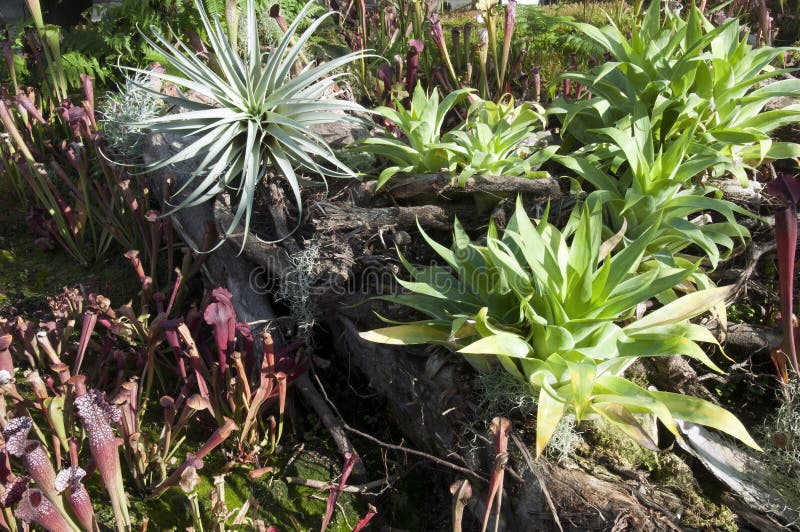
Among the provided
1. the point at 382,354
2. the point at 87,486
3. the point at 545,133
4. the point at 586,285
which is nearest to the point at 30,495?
the point at 87,486

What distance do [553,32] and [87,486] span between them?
4.53 metres

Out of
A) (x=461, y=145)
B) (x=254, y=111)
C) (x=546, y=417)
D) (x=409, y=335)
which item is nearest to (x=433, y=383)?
(x=409, y=335)

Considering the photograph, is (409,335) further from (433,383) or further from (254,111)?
(254,111)

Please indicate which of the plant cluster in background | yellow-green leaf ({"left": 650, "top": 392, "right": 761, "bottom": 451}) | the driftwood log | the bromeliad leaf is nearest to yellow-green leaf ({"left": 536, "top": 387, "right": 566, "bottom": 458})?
the driftwood log

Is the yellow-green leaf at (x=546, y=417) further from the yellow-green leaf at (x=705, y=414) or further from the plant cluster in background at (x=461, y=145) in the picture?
the plant cluster in background at (x=461, y=145)

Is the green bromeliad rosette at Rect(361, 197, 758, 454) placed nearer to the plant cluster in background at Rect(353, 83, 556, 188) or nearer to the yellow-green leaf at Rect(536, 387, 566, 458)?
the yellow-green leaf at Rect(536, 387, 566, 458)

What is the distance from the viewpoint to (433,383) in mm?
2312

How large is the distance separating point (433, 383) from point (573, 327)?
0.64 metres

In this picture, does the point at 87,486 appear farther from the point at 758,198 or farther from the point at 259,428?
the point at 758,198

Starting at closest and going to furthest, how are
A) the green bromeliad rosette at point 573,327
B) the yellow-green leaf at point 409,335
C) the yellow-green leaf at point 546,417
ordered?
the yellow-green leaf at point 546,417
the green bromeliad rosette at point 573,327
the yellow-green leaf at point 409,335

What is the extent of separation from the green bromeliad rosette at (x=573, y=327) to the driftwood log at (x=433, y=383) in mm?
203

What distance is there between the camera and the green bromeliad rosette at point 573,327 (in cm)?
186

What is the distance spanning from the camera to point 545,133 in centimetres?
345

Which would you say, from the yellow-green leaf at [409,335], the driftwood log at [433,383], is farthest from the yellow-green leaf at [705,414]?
the yellow-green leaf at [409,335]
